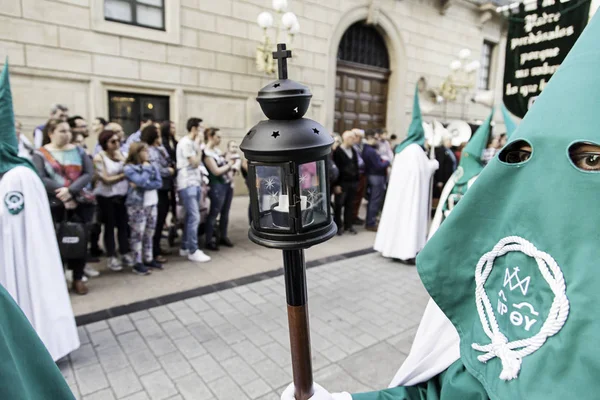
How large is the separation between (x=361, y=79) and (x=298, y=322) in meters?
13.3

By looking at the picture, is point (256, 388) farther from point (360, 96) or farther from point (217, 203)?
point (360, 96)

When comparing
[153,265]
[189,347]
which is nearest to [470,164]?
[189,347]

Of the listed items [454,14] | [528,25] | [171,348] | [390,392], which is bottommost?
[171,348]

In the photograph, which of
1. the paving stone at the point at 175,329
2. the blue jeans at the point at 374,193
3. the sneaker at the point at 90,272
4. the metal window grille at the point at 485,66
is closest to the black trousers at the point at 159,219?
the sneaker at the point at 90,272

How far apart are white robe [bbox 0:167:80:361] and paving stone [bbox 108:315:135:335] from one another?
1.97ft

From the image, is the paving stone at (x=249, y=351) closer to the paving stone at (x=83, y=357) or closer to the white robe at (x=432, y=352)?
the paving stone at (x=83, y=357)

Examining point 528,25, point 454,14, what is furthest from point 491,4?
point 528,25

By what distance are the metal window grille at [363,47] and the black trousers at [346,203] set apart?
22.9 ft

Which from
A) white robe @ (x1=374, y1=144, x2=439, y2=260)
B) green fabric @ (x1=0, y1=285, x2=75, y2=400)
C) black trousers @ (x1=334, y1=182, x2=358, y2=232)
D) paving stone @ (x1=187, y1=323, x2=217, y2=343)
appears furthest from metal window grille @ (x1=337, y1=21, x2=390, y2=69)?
green fabric @ (x1=0, y1=285, x2=75, y2=400)

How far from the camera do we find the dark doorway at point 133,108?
8.59m

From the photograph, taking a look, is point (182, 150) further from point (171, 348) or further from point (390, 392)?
point (390, 392)

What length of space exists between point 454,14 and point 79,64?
45.4ft

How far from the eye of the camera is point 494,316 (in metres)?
1.05

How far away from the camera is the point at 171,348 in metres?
3.45
